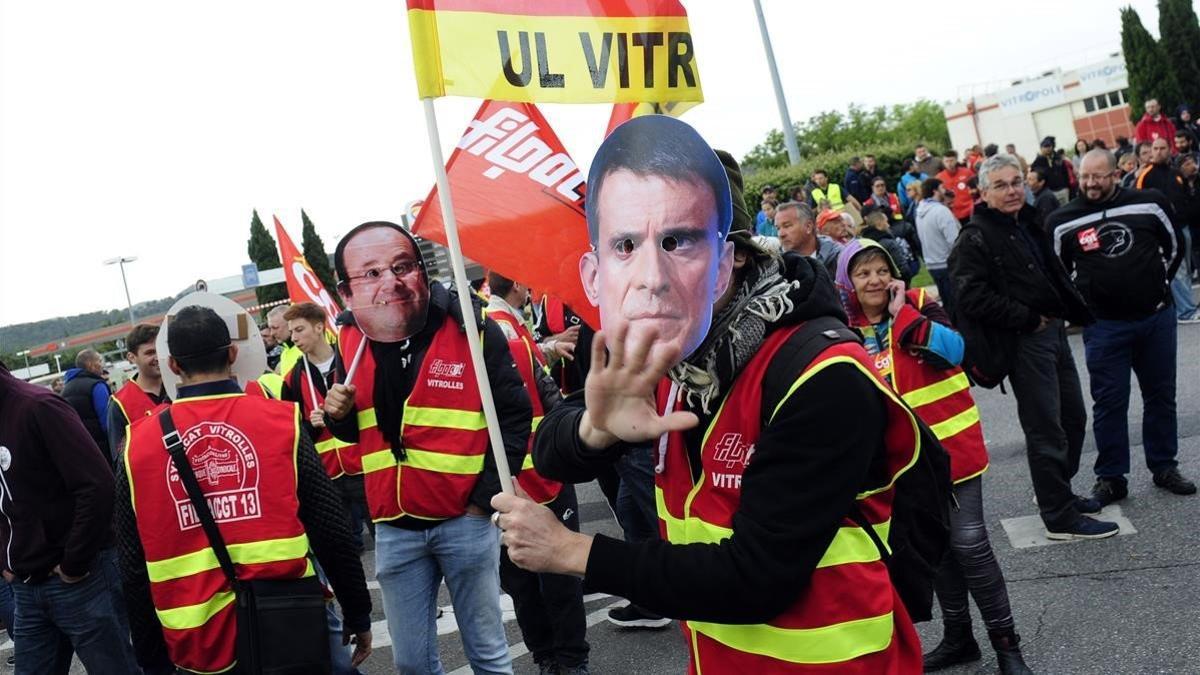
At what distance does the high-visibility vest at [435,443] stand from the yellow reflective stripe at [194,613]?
82 cm

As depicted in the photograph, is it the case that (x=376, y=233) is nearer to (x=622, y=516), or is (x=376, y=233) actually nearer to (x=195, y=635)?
(x=195, y=635)

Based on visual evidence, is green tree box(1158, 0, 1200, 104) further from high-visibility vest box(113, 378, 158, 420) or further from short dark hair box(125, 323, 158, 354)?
high-visibility vest box(113, 378, 158, 420)

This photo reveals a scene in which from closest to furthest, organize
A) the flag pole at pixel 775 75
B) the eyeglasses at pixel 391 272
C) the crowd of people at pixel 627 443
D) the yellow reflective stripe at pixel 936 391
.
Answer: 1. the crowd of people at pixel 627 443
2. the eyeglasses at pixel 391 272
3. the yellow reflective stripe at pixel 936 391
4. the flag pole at pixel 775 75

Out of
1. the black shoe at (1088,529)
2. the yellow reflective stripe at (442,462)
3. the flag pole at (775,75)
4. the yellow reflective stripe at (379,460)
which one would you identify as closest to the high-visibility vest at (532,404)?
the yellow reflective stripe at (442,462)

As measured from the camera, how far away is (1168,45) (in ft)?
121

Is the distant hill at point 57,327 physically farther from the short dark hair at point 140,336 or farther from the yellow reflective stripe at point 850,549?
the yellow reflective stripe at point 850,549

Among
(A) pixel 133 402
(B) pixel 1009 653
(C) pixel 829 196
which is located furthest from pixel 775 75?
(B) pixel 1009 653

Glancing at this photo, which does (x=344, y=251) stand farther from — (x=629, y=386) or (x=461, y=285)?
(x=629, y=386)

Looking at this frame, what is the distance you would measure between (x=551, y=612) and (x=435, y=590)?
88 centimetres

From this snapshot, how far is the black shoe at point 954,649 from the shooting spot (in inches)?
184

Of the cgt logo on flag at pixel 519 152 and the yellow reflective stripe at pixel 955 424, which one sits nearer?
the cgt logo on flag at pixel 519 152

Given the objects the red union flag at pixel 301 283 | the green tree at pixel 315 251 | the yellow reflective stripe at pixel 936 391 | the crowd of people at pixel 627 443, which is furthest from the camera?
the green tree at pixel 315 251

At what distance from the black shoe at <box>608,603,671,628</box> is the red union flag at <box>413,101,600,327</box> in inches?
132

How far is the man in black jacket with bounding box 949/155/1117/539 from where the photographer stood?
5.49 metres
